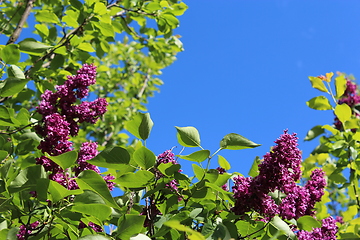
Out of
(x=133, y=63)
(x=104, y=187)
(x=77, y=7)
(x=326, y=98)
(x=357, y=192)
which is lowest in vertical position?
(x=104, y=187)

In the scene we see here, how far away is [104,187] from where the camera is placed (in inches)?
57.5

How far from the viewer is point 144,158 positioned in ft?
5.22

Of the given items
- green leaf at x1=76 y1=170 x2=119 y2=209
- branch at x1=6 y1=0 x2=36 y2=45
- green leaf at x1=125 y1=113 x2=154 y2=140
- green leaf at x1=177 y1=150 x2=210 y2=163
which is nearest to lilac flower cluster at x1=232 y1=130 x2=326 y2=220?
green leaf at x1=177 y1=150 x2=210 y2=163

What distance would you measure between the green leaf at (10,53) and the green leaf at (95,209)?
130cm

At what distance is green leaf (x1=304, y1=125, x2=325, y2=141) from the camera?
12.0 ft

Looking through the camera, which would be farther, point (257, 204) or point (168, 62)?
point (168, 62)

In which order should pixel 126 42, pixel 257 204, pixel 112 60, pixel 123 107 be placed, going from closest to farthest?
pixel 257 204 → pixel 123 107 → pixel 112 60 → pixel 126 42

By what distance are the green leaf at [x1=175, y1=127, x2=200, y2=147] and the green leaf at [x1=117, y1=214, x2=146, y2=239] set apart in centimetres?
41

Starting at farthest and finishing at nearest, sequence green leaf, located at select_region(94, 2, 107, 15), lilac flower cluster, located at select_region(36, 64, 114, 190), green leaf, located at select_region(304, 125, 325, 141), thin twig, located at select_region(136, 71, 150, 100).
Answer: thin twig, located at select_region(136, 71, 150, 100)
green leaf, located at select_region(304, 125, 325, 141)
green leaf, located at select_region(94, 2, 107, 15)
lilac flower cluster, located at select_region(36, 64, 114, 190)

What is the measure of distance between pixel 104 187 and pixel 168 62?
25.6ft

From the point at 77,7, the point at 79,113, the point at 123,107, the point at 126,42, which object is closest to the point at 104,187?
the point at 79,113

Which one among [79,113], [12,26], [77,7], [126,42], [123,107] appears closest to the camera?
[79,113]

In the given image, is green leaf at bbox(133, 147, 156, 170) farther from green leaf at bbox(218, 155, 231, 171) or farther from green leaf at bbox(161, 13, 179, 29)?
green leaf at bbox(161, 13, 179, 29)

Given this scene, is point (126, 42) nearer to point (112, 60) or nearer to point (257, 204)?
point (112, 60)
